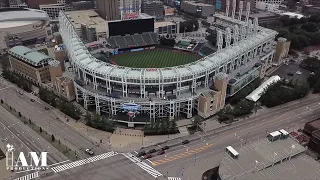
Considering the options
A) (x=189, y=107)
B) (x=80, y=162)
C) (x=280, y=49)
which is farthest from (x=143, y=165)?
(x=280, y=49)

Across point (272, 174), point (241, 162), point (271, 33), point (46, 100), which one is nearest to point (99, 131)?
point (46, 100)

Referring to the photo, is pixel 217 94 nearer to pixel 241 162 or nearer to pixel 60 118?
pixel 241 162

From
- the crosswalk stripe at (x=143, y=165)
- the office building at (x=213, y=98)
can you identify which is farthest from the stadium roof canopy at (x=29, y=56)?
the office building at (x=213, y=98)

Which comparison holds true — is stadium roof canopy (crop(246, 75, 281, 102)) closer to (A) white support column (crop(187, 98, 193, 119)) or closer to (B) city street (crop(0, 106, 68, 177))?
(A) white support column (crop(187, 98, 193, 119))

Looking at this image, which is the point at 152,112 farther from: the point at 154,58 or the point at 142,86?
the point at 154,58

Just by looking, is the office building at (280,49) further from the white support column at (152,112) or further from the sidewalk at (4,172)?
the sidewalk at (4,172)
